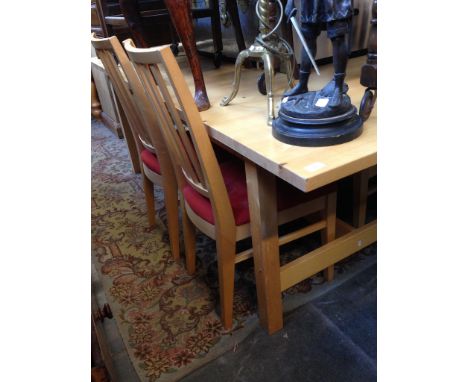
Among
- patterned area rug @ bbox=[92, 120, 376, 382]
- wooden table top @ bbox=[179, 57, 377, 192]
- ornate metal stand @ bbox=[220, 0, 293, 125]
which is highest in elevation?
ornate metal stand @ bbox=[220, 0, 293, 125]

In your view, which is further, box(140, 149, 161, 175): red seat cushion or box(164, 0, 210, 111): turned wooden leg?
box(140, 149, 161, 175): red seat cushion

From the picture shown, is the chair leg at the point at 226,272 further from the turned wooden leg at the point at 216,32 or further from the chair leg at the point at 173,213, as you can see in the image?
the turned wooden leg at the point at 216,32

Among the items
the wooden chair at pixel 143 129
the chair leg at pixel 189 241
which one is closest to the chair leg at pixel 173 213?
the wooden chair at pixel 143 129

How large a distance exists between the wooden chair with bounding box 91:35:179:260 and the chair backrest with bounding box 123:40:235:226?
0.15 m

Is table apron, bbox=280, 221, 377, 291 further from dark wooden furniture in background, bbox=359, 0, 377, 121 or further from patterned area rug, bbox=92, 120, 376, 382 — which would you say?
Result: dark wooden furniture in background, bbox=359, 0, 377, 121

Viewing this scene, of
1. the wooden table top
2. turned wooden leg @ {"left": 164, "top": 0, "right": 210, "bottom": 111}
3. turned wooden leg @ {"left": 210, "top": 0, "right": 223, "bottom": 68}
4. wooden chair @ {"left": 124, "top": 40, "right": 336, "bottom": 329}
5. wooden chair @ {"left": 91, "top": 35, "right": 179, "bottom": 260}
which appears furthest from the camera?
turned wooden leg @ {"left": 210, "top": 0, "right": 223, "bottom": 68}

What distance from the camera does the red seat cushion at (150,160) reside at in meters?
1.55

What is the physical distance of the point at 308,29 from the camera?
874 mm

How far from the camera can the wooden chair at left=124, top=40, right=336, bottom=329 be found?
0.89m

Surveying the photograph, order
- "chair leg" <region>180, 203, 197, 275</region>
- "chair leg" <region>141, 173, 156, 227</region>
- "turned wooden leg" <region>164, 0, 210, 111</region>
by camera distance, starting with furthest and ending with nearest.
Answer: "chair leg" <region>141, 173, 156, 227</region> < "chair leg" <region>180, 203, 197, 275</region> < "turned wooden leg" <region>164, 0, 210, 111</region>

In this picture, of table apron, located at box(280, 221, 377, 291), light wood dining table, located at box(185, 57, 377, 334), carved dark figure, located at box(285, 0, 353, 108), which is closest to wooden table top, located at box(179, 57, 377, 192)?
light wood dining table, located at box(185, 57, 377, 334)

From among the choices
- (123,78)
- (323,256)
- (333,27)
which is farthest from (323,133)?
(123,78)
